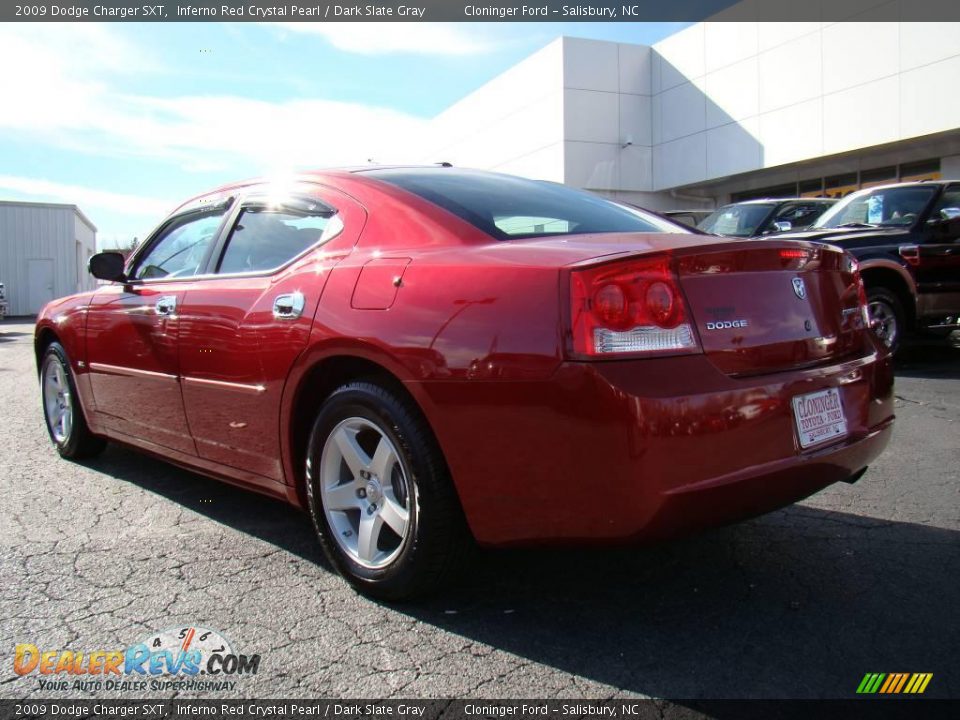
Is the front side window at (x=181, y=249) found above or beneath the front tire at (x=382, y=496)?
above

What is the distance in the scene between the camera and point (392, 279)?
2.66 metres

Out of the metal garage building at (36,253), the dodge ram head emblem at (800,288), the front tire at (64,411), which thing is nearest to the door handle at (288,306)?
the dodge ram head emblem at (800,288)

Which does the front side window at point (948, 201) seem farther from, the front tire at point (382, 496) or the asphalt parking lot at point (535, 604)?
the front tire at point (382, 496)

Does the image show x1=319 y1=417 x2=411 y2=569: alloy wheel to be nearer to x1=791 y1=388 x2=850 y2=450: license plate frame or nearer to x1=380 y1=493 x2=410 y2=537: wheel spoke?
x1=380 y1=493 x2=410 y2=537: wheel spoke

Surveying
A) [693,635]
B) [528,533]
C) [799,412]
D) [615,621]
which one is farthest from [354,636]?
[799,412]

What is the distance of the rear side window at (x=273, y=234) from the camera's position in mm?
3203

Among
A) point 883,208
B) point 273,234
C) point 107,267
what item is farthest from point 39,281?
point 273,234

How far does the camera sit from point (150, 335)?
12.4 feet

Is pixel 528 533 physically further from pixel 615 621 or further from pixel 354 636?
pixel 354 636

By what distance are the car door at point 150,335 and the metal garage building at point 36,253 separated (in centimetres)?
3496

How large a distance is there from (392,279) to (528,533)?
0.94 metres

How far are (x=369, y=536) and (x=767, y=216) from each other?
9.09m

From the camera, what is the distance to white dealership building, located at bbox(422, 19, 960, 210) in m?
19.6

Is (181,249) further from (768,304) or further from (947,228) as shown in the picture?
(947,228)
